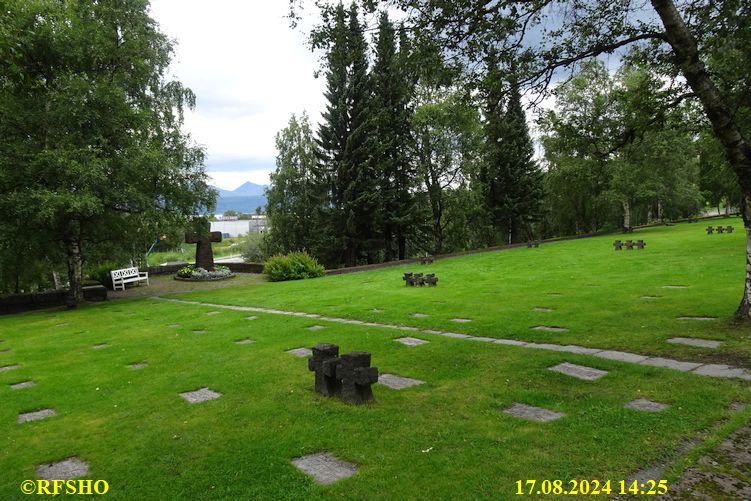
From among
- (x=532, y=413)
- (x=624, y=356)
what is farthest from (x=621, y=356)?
(x=532, y=413)

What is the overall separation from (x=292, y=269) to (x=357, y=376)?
59.1 feet

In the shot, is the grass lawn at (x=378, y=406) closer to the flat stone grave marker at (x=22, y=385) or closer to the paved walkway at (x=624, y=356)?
the flat stone grave marker at (x=22, y=385)

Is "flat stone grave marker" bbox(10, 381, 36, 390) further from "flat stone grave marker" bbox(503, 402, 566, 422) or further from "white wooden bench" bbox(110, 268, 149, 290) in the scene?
"white wooden bench" bbox(110, 268, 149, 290)

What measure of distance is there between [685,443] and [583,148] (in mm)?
6751

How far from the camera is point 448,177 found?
3148 cm

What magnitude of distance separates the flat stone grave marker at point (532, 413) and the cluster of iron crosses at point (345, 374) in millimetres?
1473

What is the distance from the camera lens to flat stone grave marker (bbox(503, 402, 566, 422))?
4.23 meters

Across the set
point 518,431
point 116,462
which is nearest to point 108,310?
point 116,462

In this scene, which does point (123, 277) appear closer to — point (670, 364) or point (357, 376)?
point (357, 376)

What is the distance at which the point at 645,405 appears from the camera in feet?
14.3

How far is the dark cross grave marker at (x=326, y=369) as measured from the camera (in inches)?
198

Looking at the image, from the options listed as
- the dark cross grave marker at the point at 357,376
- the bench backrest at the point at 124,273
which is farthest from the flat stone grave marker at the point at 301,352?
the bench backrest at the point at 124,273

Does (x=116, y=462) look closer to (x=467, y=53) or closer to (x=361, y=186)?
(x=467, y=53)

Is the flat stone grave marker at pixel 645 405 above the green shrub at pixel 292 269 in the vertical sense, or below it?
below
